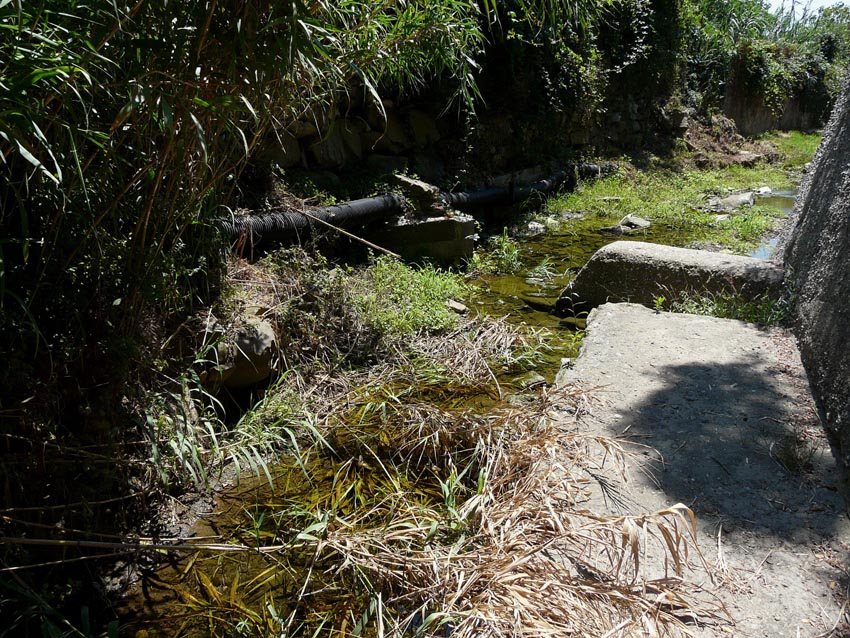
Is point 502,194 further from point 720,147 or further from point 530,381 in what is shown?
point 720,147

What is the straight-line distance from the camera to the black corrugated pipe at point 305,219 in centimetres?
398

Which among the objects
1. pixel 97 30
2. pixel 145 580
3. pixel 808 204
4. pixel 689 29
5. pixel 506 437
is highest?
pixel 689 29

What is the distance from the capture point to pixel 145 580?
2.23m

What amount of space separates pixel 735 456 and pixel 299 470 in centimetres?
178

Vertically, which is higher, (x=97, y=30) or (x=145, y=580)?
(x=97, y=30)

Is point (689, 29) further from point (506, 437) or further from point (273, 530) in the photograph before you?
point (273, 530)

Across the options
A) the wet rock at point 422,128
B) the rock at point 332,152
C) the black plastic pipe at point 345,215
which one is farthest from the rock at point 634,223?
the rock at point 332,152

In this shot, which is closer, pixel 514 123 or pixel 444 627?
pixel 444 627

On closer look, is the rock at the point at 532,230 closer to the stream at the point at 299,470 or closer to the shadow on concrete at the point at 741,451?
the stream at the point at 299,470

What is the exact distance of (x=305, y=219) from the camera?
4.50 meters

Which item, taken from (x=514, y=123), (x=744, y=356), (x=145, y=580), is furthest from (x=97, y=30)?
(x=514, y=123)

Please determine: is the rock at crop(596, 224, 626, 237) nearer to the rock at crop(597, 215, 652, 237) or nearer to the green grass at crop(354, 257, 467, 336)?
the rock at crop(597, 215, 652, 237)

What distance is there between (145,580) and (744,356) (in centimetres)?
297

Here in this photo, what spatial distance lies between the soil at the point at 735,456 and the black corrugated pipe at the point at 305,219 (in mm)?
1859
